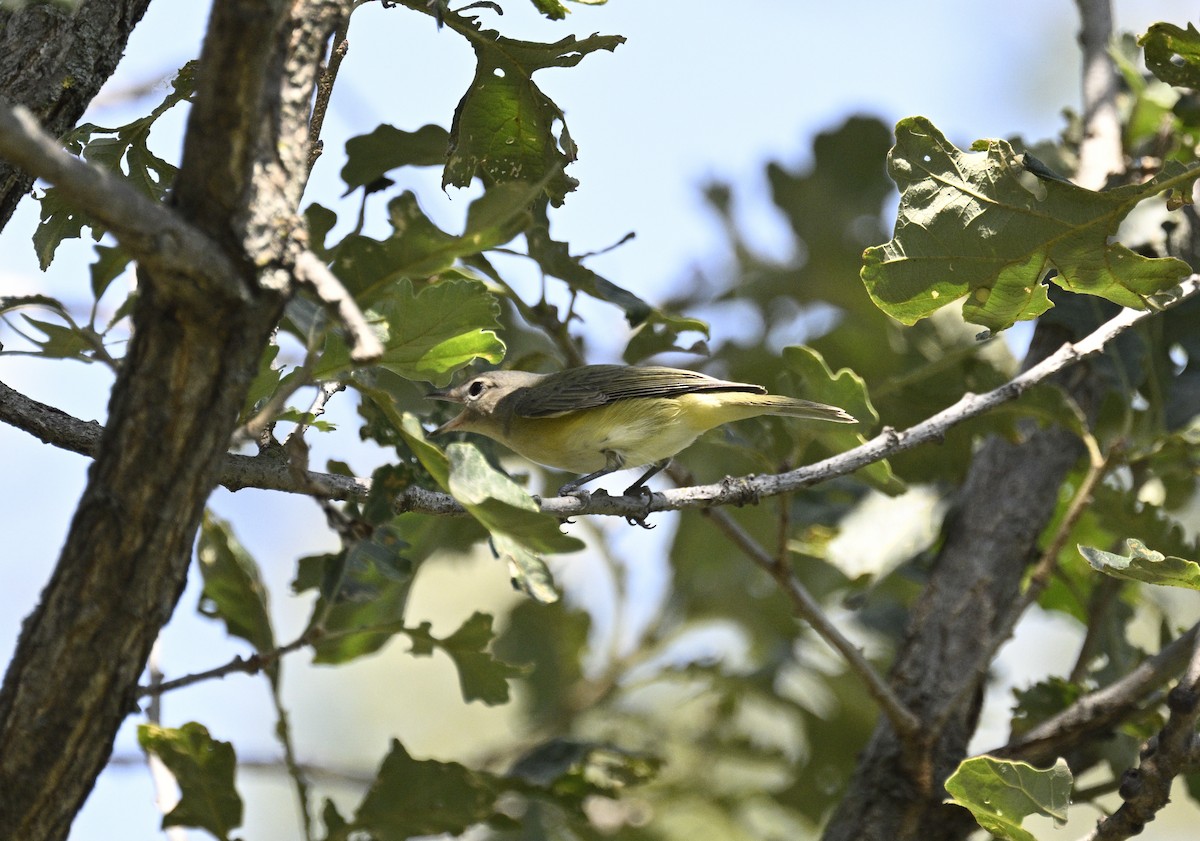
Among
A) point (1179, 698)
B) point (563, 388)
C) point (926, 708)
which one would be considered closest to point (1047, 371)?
point (1179, 698)

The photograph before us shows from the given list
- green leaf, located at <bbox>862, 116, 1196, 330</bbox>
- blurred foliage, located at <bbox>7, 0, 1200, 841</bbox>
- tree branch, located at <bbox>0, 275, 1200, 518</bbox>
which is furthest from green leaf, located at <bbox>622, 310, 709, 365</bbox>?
green leaf, located at <bbox>862, 116, 1196, 330</bbox>

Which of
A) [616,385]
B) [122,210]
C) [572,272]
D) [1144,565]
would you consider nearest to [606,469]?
[616,385]

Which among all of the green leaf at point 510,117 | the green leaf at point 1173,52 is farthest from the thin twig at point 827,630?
the green leaf at point 1173,52

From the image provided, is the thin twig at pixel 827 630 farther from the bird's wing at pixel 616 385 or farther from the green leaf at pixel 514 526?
the green leaf at pixel 514 526

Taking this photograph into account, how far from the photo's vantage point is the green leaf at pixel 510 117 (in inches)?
104

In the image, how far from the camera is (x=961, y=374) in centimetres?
392

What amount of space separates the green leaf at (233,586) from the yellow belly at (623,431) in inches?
56.5

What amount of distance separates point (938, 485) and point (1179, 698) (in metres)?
1.92

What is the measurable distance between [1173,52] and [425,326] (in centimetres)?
187

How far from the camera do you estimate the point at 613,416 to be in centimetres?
431

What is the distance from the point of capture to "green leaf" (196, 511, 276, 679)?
3.29 meters

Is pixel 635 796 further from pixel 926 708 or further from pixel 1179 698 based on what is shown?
pixel 1179 698

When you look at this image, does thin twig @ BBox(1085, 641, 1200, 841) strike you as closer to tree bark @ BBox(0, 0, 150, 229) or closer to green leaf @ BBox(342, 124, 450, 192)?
green leaf @ BBox(342, 124, 450, 192)

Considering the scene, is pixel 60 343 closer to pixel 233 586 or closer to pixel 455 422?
pixel 233 586
